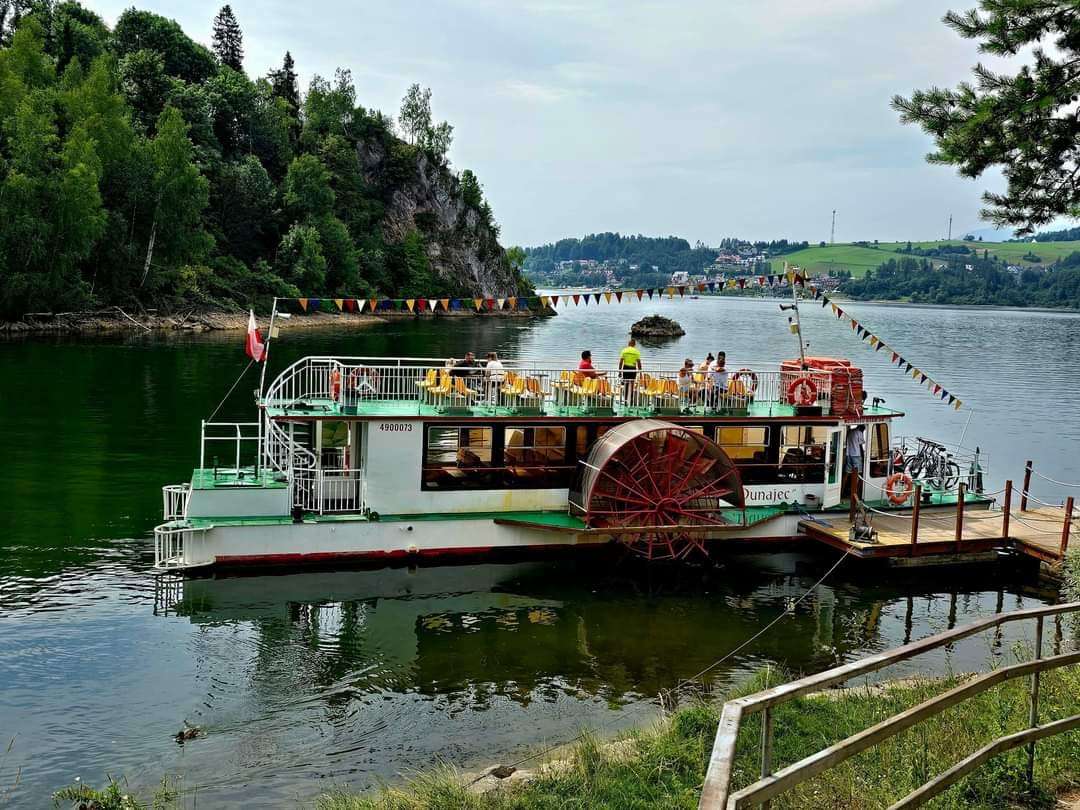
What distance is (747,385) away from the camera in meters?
20.8

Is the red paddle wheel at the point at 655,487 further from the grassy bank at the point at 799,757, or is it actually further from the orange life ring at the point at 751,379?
the grassy bank at the point at 799,757

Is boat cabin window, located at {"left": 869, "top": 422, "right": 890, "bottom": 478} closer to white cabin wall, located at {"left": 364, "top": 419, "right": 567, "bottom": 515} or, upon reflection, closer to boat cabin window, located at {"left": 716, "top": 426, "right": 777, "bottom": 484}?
boat cabin window, located at {"left": 716, "top": 426, "right": 777, "bottom": 484}

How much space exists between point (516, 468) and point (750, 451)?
17.1 feet

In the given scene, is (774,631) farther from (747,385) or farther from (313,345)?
(313,345)

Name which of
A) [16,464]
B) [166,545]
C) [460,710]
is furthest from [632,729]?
[16,464]

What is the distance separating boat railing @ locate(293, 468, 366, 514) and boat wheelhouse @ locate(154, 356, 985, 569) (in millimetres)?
39

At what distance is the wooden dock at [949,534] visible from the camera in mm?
18750

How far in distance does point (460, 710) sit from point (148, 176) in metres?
63.8

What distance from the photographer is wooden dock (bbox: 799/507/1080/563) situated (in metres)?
18.8

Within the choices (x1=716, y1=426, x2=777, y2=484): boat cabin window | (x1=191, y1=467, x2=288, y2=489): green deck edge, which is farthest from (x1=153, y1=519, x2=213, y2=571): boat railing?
(x1=716, y1=426, x2=777, y2=484): boat cabin window

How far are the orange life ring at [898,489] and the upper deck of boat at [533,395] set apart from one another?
1.50m

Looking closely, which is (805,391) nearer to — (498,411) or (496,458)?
(498,411)

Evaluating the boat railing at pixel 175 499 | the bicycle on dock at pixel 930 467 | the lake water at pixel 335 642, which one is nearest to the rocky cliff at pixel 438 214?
the lake water at pixel 335 642

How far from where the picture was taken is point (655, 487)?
61.3 ft
